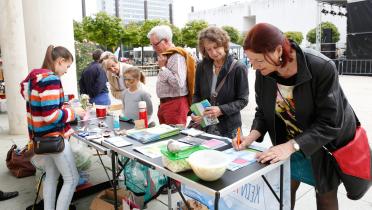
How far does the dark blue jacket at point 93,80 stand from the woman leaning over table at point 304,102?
340 cm

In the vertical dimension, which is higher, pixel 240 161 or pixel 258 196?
pixel 240 161

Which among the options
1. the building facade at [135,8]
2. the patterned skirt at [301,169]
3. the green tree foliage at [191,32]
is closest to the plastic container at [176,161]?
the patterned skirt at [301,169]

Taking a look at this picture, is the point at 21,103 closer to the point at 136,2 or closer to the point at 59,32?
the point at 59,32

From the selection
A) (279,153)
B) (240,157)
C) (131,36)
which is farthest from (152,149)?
(131,36)

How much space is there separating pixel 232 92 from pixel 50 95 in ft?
4.39

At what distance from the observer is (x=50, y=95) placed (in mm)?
2084

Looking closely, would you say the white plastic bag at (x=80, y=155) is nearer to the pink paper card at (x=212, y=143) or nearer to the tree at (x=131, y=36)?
the pink paper card at (x=212, y=143)

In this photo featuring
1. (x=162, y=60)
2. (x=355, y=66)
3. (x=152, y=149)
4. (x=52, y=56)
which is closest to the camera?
(x=152, y=149)

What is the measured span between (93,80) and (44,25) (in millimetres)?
1057

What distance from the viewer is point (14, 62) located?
5.84 meters

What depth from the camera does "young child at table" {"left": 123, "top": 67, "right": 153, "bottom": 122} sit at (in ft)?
10.0

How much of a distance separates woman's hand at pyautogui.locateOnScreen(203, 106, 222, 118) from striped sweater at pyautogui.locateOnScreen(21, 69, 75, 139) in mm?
985

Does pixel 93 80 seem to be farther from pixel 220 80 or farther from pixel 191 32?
pixel 191 32

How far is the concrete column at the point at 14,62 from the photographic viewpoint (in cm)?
572
